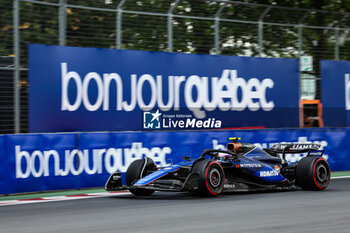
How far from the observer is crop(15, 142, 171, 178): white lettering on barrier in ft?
35.2

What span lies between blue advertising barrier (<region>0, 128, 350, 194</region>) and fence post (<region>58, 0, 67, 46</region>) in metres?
2.10

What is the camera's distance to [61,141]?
11203 millimetres

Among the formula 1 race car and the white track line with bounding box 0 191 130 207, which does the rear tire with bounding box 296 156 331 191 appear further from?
the white track line with bounding box 0 191 130 207

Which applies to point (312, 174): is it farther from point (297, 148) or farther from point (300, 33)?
point (300, 33)

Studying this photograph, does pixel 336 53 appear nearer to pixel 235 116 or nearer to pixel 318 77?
pixel 318 77

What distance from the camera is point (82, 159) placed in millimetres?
11445

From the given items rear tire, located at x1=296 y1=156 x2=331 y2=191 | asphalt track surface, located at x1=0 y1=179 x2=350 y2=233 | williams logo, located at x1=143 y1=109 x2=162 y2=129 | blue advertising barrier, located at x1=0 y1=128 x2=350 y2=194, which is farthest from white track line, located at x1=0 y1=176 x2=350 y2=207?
rear tire, located at x1=296 y1=156 x2=331 y2=191

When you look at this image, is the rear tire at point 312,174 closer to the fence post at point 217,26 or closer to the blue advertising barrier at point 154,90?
the blue advertising barrier at point 154,90

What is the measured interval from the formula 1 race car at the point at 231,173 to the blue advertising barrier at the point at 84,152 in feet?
2.31

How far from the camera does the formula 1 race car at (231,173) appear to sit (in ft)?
30.3

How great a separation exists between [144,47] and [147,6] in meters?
0.91

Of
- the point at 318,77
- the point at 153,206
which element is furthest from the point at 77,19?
the point at 318,77

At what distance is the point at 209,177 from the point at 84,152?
124 inches

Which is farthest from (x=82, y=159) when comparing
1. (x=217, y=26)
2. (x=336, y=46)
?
(x=336, y=46)
